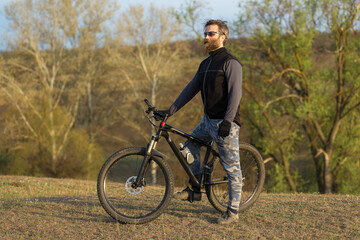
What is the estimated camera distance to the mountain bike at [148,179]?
438 cm

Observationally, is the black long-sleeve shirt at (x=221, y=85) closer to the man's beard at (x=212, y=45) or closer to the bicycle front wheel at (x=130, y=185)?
the man's beard at (x=212, y=45)

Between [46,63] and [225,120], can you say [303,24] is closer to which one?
[225,120]

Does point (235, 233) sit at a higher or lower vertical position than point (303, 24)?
lower

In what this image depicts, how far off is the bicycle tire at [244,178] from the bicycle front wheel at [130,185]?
605 millimetres

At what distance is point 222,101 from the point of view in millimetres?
4387

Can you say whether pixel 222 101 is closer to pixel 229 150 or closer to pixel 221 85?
pixel 221 85

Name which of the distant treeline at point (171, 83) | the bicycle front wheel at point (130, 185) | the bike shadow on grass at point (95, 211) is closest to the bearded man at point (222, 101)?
the bicycle front wheel at point (130, 185)

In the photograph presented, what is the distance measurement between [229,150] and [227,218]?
79 centimetres

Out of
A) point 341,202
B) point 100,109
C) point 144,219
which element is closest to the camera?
point 144,219

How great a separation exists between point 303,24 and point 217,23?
1477cm

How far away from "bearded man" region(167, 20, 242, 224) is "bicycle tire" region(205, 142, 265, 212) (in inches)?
10.6

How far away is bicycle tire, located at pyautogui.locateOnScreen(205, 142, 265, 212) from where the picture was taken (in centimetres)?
484

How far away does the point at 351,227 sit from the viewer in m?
4.40

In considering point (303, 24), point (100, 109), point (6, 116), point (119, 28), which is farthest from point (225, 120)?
point (100, 109)
